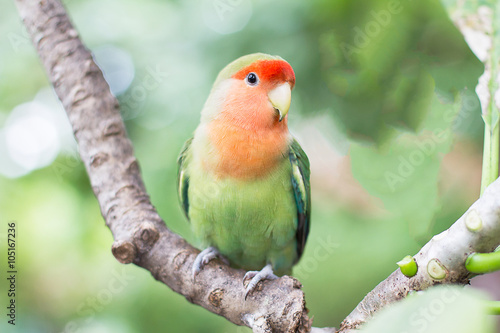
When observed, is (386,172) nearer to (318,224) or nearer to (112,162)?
(318,224)

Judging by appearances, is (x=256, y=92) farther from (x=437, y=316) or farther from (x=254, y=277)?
(x=437, y=316)

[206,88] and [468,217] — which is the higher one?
[206,88]

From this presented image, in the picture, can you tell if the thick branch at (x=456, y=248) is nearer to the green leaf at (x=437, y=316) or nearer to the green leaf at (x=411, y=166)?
the green leaf at (x=437, y=316)

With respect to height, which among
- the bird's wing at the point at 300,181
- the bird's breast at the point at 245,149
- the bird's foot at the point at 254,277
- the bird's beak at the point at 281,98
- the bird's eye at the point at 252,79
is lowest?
the bird's foot at the point at 254,277

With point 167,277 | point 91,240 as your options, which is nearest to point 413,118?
point 167,277

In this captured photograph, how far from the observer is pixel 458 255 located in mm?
706

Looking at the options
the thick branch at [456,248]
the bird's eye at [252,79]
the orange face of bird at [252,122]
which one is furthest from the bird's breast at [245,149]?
the thick branch at [456,248]

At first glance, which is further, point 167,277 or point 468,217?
point 167,277

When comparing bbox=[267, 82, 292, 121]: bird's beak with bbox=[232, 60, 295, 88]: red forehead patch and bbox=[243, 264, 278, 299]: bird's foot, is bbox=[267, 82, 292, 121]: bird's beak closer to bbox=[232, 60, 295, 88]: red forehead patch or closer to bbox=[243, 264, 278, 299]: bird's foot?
bbox=[232, 60, 295, 88]: red forehead patch

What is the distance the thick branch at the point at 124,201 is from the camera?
1.04 meters

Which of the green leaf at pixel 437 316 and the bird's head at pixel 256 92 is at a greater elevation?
the bird's head at pixel 256 92

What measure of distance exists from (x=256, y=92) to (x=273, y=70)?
92 mm

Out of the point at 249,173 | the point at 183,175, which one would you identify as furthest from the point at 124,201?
the point at 249,173

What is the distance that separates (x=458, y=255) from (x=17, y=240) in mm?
1938
